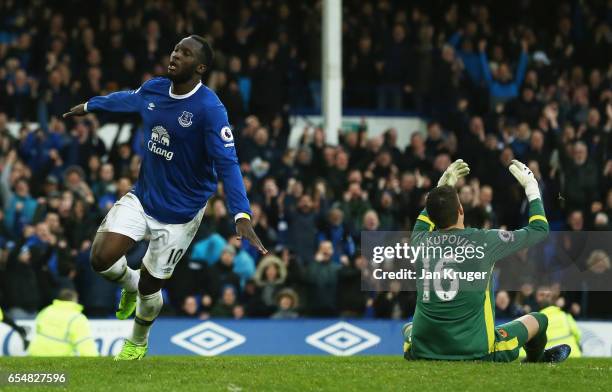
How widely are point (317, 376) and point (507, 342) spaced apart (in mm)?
1757

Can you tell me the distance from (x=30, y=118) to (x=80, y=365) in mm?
12364

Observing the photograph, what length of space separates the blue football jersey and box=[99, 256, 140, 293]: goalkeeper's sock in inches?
19.4

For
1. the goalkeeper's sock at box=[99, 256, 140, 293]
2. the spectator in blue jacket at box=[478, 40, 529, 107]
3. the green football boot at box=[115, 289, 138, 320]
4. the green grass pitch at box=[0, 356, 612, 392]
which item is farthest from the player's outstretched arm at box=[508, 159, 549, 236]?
the spectator in blue jacket at box=[478, 40, 529, 107]

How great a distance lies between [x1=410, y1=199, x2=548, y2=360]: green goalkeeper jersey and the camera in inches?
425

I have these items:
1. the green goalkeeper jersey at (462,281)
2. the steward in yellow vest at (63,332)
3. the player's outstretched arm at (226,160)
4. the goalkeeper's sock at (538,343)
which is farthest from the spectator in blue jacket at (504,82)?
the player's outstretched arm at (226,160)

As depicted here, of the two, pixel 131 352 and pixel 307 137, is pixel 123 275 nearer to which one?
pixel 131 352

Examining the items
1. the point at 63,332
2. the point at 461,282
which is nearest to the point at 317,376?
the point at 461,282

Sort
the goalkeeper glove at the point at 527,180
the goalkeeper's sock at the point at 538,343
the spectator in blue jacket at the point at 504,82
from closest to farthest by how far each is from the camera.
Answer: the goalkeeper glove at the point at 527,180
the goalkeeper's sock at the point at 538,343
the spectator in blue jacket at the point at 504,82

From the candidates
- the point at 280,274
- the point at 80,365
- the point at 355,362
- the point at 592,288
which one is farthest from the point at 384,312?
the point at 80,365

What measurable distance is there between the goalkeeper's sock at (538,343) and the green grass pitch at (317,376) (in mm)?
236

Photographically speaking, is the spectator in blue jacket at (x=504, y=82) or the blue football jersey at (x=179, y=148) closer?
the blue football jersey at (x=179, y=148)

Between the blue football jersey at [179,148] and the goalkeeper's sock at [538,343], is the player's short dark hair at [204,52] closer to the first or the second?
the blue football jersey at [179,148]

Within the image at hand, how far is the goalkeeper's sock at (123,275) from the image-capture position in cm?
1113

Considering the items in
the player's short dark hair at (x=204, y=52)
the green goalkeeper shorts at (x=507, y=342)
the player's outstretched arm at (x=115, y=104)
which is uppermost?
the player's short dark hair at (x=204, y=52)
